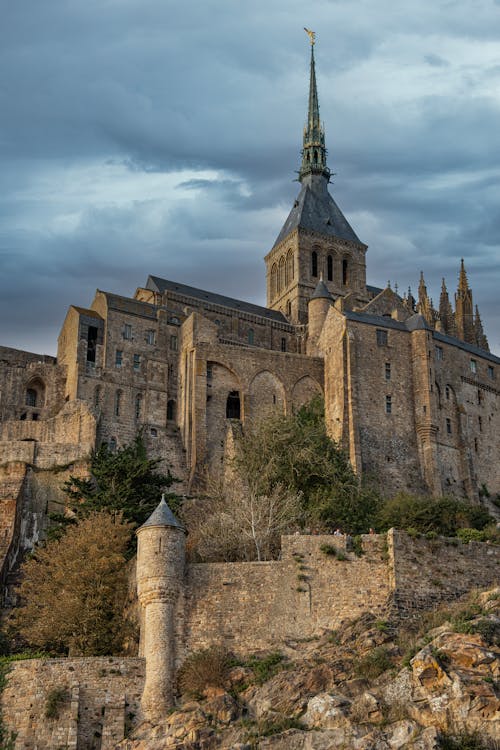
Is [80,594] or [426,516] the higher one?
[426,516]

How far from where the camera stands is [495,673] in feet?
110

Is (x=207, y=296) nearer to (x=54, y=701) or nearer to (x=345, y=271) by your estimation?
(x=345, y=271)

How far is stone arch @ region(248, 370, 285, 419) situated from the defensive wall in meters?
30.0

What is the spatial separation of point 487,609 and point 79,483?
22398 millimetres

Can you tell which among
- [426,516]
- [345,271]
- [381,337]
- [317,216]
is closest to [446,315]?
[345,271]

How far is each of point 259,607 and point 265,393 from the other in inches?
1296

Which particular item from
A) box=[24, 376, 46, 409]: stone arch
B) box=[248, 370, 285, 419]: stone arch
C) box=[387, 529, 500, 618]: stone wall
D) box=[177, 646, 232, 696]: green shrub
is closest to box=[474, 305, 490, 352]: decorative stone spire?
box=[248, 370, 285, 419]: stone arch

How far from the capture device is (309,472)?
2148 inches

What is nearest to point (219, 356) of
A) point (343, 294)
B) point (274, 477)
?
point (274, 477)

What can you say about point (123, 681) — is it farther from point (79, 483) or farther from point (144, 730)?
point (79, 483)

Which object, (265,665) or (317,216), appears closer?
(265,665)

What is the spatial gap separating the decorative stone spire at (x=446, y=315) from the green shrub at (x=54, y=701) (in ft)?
195

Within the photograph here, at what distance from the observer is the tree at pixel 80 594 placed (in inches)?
1556

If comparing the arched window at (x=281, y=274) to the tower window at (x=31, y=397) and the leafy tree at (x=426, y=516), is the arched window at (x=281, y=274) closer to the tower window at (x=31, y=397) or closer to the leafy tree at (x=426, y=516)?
the tower window at (x=31, y=397)
